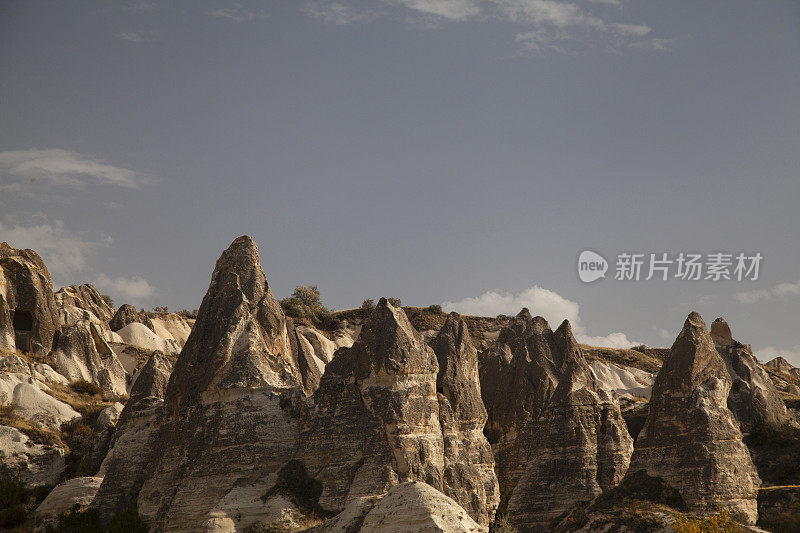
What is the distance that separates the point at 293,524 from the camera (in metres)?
25.8

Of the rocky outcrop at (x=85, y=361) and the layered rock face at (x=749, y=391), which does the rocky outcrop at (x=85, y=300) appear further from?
the layered rock face at (x=749, y=391)

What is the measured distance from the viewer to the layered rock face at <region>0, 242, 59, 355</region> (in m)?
59.2

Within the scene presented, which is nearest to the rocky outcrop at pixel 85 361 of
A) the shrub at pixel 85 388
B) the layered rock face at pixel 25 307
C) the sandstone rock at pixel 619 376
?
the layered rock face at pixel 25 307

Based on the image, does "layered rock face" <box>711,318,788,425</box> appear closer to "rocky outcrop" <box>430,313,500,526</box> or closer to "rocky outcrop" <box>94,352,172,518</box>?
"rocky outcrop" <box>430,313,500,526</box>

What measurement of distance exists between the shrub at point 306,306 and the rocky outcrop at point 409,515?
6963 cm

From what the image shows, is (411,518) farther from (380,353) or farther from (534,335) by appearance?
(534,335)

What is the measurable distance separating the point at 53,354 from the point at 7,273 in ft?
22.6

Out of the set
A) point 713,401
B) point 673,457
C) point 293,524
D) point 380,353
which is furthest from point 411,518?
point 713,401

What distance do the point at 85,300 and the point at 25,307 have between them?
2665 cm

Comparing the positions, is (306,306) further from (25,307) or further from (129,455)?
(129,455)

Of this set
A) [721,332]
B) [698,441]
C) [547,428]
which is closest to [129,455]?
[547,428]

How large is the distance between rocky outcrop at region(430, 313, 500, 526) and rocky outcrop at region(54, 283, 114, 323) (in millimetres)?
48209

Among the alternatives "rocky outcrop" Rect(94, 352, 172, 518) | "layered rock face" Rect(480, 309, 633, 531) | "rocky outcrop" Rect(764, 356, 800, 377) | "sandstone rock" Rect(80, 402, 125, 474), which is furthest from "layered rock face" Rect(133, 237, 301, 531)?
"rocky outcrop" Rect(764, 356, 800, 377)

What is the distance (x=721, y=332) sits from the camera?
183 feet
